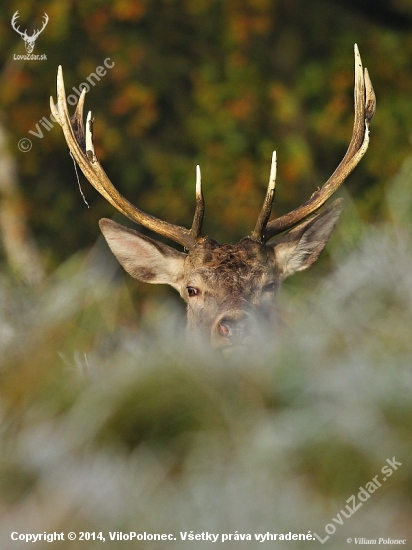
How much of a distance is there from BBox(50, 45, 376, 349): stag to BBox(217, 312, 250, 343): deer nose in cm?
1

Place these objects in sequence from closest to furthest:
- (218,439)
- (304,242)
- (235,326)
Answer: (218,439)
(235,326)
(304,242)

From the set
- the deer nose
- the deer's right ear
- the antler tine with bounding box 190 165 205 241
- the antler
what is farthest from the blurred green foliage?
the deer nose

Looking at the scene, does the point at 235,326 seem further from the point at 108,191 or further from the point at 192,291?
the point at 108,191

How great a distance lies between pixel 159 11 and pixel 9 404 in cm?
1203

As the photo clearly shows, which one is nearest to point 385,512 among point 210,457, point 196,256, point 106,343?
point 210,457

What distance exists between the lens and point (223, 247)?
16.9 feet

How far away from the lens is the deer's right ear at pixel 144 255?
5367mm

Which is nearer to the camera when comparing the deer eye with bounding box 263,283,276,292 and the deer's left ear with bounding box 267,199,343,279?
the deer eye with bounding box 263,283,276,292

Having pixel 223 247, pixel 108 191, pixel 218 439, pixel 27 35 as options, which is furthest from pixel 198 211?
pixel 27 35

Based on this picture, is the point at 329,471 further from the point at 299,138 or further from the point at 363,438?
the point at 299,138

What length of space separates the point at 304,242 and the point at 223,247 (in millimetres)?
523

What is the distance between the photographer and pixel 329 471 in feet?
4.33

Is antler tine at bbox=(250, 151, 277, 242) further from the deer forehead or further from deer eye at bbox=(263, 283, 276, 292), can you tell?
deer eye at bbox=(263, 283, 276, 292)

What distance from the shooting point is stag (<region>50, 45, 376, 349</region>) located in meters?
4.84
